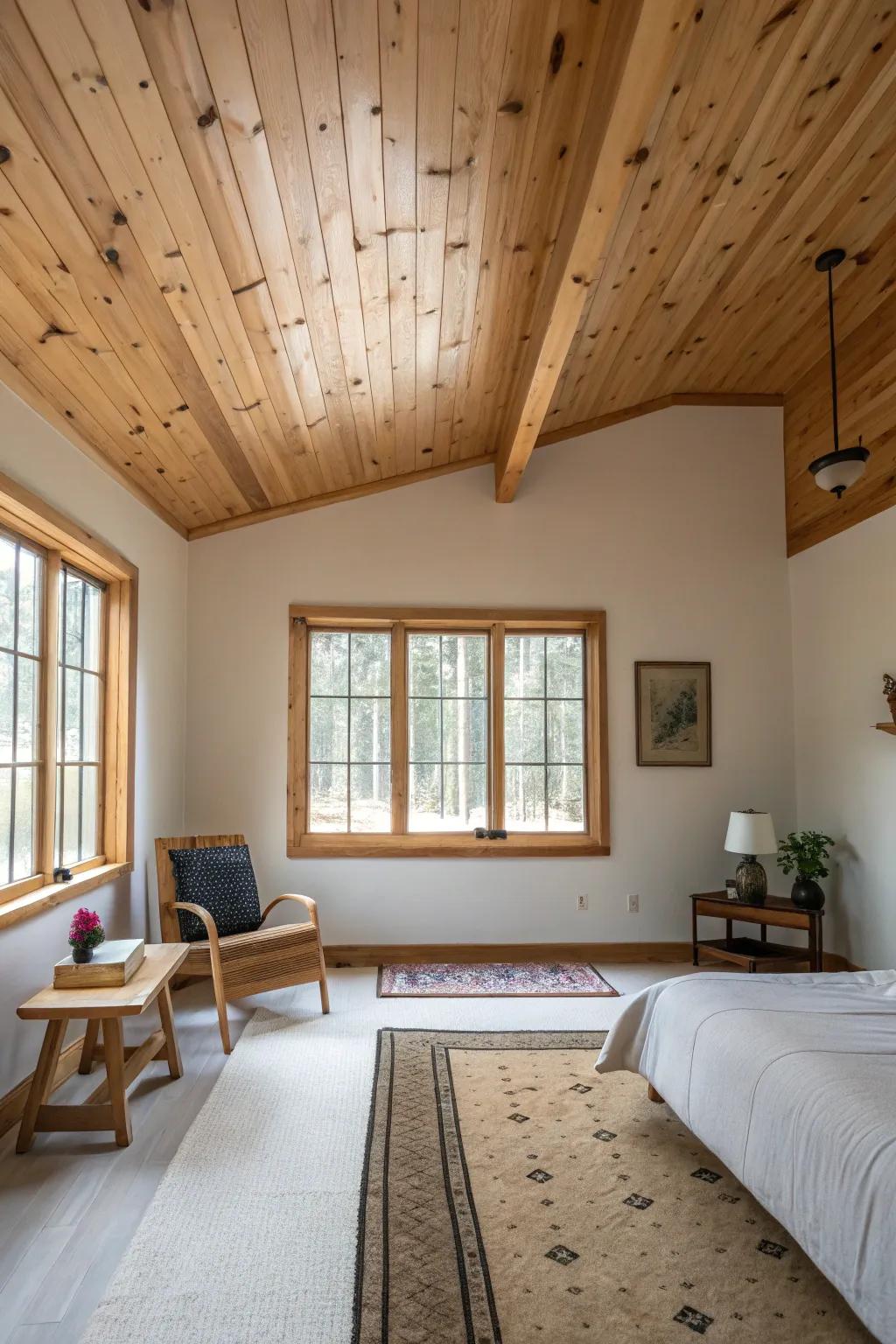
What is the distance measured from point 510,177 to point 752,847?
3.64 m

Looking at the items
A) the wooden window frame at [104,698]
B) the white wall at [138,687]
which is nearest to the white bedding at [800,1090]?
the white wall at [138,687]

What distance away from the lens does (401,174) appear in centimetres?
264

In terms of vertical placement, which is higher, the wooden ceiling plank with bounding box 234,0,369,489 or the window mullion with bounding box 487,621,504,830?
the wooden ceiling plank with bounding box 234,0,369,489

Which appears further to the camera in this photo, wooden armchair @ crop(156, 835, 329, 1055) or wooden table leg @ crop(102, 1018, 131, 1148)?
wooden armchair @ crop(156, 835, 329, 1055)

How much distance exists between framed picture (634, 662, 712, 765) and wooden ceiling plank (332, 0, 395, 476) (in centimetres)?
264

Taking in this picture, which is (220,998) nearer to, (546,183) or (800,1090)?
(800,1090)

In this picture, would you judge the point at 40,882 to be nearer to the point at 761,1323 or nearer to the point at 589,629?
the point at 761,1323

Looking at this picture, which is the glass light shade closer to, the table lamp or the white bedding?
the white bedding

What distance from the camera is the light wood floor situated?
202 cm

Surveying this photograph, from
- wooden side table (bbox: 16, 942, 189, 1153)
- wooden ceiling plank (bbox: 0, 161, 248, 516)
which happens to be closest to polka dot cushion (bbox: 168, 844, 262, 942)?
wooden side table (bbox: 16, 942, 189, 1153)

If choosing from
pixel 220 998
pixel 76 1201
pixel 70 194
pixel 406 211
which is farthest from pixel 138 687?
pixel 406 211

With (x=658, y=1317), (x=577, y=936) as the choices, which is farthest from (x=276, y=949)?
(x=658, y=1317)

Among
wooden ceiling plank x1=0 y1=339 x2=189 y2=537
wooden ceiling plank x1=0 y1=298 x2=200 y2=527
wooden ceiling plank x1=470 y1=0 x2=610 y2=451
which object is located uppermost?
wooden ceiling plank x1=470 y1=0 x2=610 y2=451

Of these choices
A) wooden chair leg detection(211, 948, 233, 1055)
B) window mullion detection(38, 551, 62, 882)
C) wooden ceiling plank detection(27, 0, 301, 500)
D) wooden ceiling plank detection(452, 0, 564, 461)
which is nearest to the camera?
wooden ceiling plank detection(27, 0, 301, 500)
